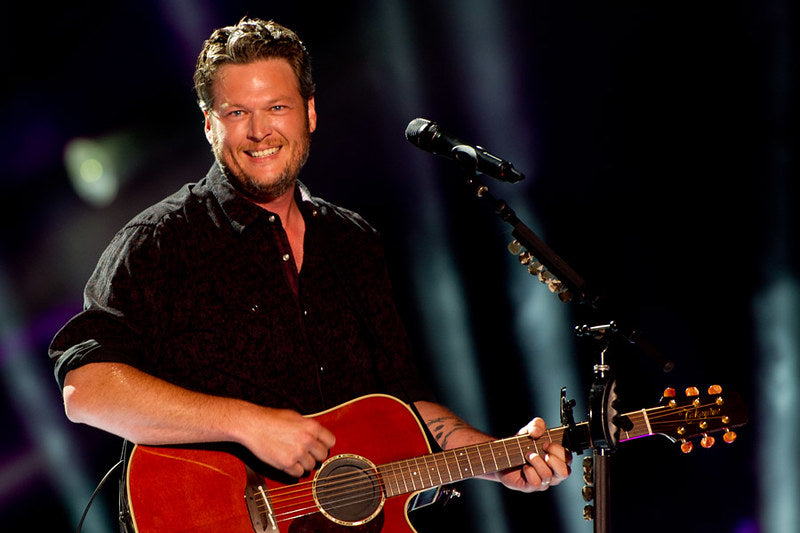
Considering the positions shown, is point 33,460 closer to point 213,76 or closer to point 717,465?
point 213,76

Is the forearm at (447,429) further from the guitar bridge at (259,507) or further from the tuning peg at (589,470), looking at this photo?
the guitar bridge at (259,507)

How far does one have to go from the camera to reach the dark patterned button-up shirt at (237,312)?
2488 mm

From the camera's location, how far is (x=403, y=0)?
3.93 metres

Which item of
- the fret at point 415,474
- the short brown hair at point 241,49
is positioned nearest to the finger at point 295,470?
the fret at point 415,474

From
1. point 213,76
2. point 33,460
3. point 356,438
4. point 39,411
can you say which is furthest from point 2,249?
point 356,438

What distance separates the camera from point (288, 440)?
2355 mm

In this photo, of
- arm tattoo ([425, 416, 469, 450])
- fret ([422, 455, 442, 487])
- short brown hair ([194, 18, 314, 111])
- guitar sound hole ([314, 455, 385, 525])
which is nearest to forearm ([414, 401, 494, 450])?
arm tattoo ([425, 416, 469, 450])

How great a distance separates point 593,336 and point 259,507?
120 cm

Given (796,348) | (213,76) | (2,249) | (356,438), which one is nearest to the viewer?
(356,438)

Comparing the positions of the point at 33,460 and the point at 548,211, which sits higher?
the point at 548,211

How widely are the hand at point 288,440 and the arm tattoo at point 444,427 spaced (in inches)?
27.0

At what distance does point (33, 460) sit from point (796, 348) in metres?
3.86

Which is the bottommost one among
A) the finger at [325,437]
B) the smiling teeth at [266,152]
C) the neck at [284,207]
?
the finger at [325,437]

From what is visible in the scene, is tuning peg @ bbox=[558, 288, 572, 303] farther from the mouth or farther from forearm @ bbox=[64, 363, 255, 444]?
the mouth
